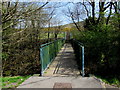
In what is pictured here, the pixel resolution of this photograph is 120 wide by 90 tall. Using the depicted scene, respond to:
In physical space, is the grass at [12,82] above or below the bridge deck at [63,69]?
below

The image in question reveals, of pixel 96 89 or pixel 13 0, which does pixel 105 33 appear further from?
pixel 13 0

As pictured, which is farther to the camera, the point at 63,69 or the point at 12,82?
the point at 63,69

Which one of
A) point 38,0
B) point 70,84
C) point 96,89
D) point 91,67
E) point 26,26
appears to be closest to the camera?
point 96,89

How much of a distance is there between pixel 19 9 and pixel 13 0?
0.50m

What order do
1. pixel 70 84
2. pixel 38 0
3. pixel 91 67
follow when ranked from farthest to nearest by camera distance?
pixel 38 0, pixel 91 67, pixel 70 84

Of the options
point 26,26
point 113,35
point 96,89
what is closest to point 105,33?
point 113,35

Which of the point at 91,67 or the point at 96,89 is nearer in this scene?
the point at 96,89

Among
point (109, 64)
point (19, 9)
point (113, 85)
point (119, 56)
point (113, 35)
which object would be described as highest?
point (19, 9)

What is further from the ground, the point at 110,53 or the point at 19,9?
the point at 19,9

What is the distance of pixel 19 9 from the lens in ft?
17.7

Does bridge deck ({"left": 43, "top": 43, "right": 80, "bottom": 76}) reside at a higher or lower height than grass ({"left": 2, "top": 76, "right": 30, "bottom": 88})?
higher

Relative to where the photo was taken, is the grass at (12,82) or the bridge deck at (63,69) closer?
the grass at (12,82)

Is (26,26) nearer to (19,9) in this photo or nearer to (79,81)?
(19,9)

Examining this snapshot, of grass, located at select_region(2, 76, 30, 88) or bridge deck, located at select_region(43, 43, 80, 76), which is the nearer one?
grass, located at select_region(2, 76, 30, 88)
